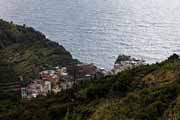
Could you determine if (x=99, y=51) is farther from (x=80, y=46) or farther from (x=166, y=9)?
(x=166, y=9)

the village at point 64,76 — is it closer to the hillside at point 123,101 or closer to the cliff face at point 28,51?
the cliff face at point 28,51

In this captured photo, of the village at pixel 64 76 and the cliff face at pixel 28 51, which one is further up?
the cliff face at pixel 28 51

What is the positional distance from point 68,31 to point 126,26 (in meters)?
8.45

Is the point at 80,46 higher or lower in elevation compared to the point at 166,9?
lower

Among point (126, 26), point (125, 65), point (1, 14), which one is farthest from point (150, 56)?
point (1, 14)

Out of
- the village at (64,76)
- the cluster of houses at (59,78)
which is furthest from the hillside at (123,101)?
the village at (64,76)

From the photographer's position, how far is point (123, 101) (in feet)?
45.4

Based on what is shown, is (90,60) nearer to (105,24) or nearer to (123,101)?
(105,24)

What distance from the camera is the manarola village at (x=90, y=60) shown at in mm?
14564

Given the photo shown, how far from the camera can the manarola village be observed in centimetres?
1456

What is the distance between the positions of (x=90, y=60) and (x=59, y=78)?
11.4 meters

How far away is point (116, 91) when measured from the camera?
17.6 m

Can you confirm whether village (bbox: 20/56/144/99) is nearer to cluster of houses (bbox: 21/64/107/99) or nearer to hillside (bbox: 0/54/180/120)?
cluster of houses (bbox: 21/64/107/99)

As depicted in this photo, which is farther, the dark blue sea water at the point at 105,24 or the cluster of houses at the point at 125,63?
the dark blue sea water at the point at 105,24
